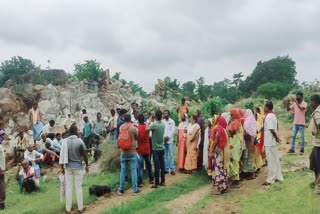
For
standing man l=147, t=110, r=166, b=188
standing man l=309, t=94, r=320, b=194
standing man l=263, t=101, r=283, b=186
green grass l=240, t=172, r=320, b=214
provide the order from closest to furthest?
green grass l=240, t=172, r=320, b=214
standing man l=309, t=94, r=320, b=194
standing man l=263, t=101, r=283, b=186
standing man l=147, t=110, r=166, b=188

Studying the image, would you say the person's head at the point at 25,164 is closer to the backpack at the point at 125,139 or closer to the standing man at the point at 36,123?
the standing man at the point at 36,123

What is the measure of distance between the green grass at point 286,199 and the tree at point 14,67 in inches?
1019

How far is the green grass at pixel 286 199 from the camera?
7504 mm

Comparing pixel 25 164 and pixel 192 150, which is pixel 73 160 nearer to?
pixel 192 150

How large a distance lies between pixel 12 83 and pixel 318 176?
2407 cm

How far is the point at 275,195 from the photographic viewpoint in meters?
8.47

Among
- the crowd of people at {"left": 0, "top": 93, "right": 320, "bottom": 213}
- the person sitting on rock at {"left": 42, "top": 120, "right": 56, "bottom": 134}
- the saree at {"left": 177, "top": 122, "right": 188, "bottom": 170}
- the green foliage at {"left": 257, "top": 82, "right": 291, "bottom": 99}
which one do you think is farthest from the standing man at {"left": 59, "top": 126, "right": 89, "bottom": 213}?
the green foliage at {"left": 257, "top": 82, "right": 291, "bottom": 99}

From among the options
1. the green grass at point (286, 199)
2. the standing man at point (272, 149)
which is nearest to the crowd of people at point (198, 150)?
the standing man at point (272, 149)

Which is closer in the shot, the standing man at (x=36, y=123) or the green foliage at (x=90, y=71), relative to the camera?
the standing man at (x=36, y=123)

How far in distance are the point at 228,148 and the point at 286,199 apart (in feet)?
5.84

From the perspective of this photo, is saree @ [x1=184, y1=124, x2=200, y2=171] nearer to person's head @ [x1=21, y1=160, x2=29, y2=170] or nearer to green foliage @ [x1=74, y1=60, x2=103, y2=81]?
person's head @ [x1=21, y1=160, x2=29, y2=170]

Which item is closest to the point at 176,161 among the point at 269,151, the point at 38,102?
the point at 269,151

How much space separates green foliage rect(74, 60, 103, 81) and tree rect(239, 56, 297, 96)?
3288 cm

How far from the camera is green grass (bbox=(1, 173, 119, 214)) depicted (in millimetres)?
9961
